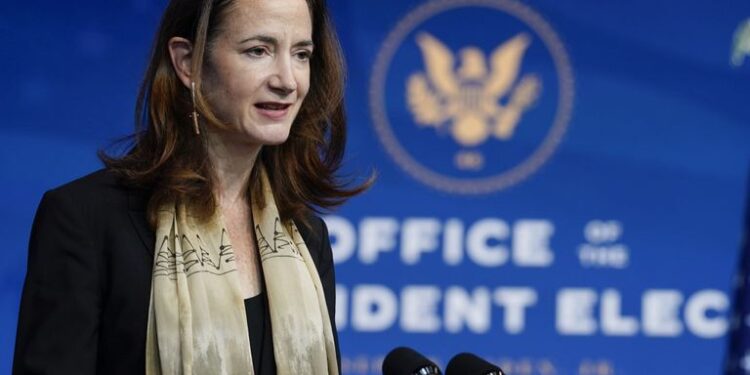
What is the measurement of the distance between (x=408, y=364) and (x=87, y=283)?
17.5 inches

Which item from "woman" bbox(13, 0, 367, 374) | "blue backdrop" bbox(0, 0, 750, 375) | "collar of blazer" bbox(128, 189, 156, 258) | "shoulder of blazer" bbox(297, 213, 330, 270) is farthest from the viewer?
"blue backdrop" bbox(0, 0, 750, 375)

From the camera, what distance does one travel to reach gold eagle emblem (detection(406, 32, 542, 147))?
4.43 m

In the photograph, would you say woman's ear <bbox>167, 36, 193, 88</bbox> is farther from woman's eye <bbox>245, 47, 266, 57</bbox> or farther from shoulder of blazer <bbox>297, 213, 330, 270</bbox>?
shoulder of blazer <bbox>297, 213, 330, 270</bbox>

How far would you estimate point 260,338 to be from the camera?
2.07 meters

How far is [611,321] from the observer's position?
4.36 m

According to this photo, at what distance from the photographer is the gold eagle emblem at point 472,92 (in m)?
4.43

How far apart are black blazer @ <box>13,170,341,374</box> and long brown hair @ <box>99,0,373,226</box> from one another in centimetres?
5

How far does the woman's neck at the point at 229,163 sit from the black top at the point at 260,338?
17 centimetres

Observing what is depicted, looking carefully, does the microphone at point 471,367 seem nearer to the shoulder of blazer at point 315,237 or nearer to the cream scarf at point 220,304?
the cream scarf at point 220,304

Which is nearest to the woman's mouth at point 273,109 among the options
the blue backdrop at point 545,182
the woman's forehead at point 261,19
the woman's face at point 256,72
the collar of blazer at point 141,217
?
the woman's face at point 256,72

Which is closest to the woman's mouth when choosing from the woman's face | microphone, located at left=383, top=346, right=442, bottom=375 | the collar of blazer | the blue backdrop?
the woman's face

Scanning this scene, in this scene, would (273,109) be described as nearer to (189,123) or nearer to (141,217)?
(189,123)

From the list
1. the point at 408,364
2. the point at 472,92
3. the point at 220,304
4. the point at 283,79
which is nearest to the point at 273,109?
the point at 283,79

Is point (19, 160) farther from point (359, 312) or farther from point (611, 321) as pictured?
point (611, 321)
